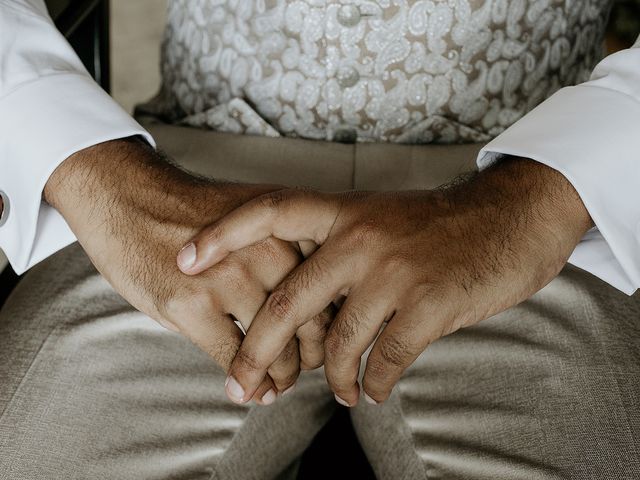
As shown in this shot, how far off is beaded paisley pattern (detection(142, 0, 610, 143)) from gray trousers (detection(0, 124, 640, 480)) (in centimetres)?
6

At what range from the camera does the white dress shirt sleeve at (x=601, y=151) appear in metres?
0.63

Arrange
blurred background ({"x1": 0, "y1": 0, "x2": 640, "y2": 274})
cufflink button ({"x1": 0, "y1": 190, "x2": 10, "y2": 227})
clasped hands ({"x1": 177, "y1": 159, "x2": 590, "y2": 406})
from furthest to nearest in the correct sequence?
blurred background ({"x1": 0, "y1": 0, "x2": 640, "y2": 274})
cufflink button ({"x1": 0, "y1": 190, "x2": 10, "y2": 227})
clasped hands ({"x1": 177, "y1": 159, "x2": 590, "y2": 406})

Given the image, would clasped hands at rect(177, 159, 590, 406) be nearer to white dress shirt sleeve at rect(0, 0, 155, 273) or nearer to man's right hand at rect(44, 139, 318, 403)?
man's right hand at rect(44, 139, 318, 403)

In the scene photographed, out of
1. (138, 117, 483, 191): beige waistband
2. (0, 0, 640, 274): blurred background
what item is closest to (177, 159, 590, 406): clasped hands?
(138, 117, 483, 191): beige waistband

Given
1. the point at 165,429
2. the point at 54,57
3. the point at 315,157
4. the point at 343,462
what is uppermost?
the point at 54,57

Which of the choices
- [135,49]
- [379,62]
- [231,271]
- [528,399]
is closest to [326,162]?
[379,62]

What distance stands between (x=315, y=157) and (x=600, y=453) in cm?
44

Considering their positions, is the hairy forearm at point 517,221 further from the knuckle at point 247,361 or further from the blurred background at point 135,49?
the blurred background at point 135,49

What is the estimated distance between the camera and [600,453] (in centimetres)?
60

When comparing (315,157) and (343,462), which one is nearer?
(315,157)

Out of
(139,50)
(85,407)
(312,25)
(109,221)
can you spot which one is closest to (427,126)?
(312,25)

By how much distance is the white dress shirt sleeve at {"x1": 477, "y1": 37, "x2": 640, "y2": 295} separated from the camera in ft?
2.07

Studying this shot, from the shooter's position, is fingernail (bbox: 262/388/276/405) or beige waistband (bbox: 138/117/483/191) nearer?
fingernail (bbox: 262/388/276/405)

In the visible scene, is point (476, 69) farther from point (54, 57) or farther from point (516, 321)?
point (54, 57)
